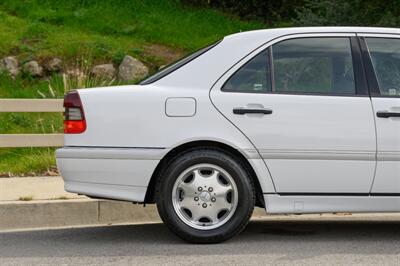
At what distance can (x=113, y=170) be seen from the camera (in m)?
5.60

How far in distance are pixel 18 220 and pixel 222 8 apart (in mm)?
12294

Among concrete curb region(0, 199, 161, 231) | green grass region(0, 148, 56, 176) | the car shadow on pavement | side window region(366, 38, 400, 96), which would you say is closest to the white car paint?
side window region(366, 38, 400, 96)

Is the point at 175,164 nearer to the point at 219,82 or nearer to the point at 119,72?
the point at 219,82

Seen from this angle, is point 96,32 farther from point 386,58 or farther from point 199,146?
point 386,58

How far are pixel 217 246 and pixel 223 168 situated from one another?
61cm

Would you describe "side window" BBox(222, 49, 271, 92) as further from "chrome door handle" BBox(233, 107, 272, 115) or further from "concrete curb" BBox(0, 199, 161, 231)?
"concrete curb" BBox(0, 199, 161, 231)

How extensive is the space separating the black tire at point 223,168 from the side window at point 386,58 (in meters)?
1.34

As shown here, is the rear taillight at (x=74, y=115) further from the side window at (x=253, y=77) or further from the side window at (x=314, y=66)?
the side window at (x=314, y=66)

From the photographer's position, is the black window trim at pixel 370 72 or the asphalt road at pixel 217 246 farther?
the black window trim at pixel 370 72

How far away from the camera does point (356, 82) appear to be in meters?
5.73

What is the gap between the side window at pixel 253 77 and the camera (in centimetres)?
570

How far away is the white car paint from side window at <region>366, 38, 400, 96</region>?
223 millimetres

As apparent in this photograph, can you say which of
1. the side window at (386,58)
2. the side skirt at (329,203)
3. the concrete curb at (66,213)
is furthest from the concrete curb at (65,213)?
the side window at (386,58)

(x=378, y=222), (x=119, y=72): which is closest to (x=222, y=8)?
(x=119, y=72)
